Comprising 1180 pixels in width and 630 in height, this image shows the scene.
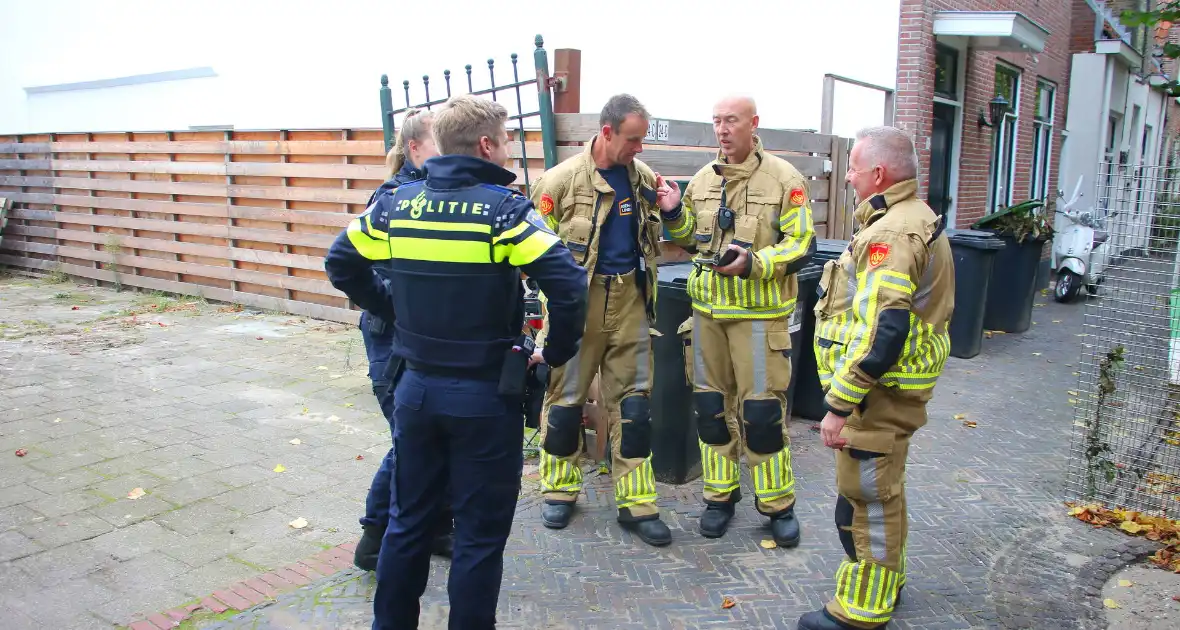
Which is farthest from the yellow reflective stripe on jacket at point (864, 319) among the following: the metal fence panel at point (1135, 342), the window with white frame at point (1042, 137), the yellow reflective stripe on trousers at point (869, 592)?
the window with white frame at point (1042, 137)

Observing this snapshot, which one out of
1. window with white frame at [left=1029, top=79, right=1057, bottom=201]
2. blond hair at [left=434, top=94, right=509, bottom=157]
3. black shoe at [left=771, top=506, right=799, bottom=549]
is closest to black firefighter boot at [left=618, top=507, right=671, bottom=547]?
black shoe at [left=771, top=506, right=799, bottom=549]

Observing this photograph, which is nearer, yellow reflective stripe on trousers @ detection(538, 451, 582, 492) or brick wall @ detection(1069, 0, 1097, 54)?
yellow reflective stripe on trousers @ detection(538, 451, 582, 492)

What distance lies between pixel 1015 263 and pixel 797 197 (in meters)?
6.27

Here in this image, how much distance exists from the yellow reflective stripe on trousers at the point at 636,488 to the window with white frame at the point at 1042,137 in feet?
44.3

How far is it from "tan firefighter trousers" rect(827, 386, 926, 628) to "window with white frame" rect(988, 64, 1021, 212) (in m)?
11.5

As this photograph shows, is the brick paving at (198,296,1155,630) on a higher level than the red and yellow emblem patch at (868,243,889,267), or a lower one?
lower

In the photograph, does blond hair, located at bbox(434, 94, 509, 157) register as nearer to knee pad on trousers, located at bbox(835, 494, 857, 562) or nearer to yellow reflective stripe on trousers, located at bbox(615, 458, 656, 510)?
knee pad on trousers, located at bbox(835, 494, 857, 562)

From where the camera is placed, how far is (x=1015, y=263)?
367 inches

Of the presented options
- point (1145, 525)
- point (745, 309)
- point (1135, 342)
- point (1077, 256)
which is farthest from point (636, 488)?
point (1077, 256)

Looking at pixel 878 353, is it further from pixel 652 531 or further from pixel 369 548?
pixel 369 548

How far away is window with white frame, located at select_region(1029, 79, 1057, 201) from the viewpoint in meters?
15.3

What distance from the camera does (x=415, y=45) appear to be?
1080 centimetres

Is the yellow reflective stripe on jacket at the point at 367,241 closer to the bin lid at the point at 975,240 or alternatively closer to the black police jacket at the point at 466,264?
the black police jacket at the point at 466,264

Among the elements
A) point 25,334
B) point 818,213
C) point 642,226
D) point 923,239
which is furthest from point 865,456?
point 25,334
